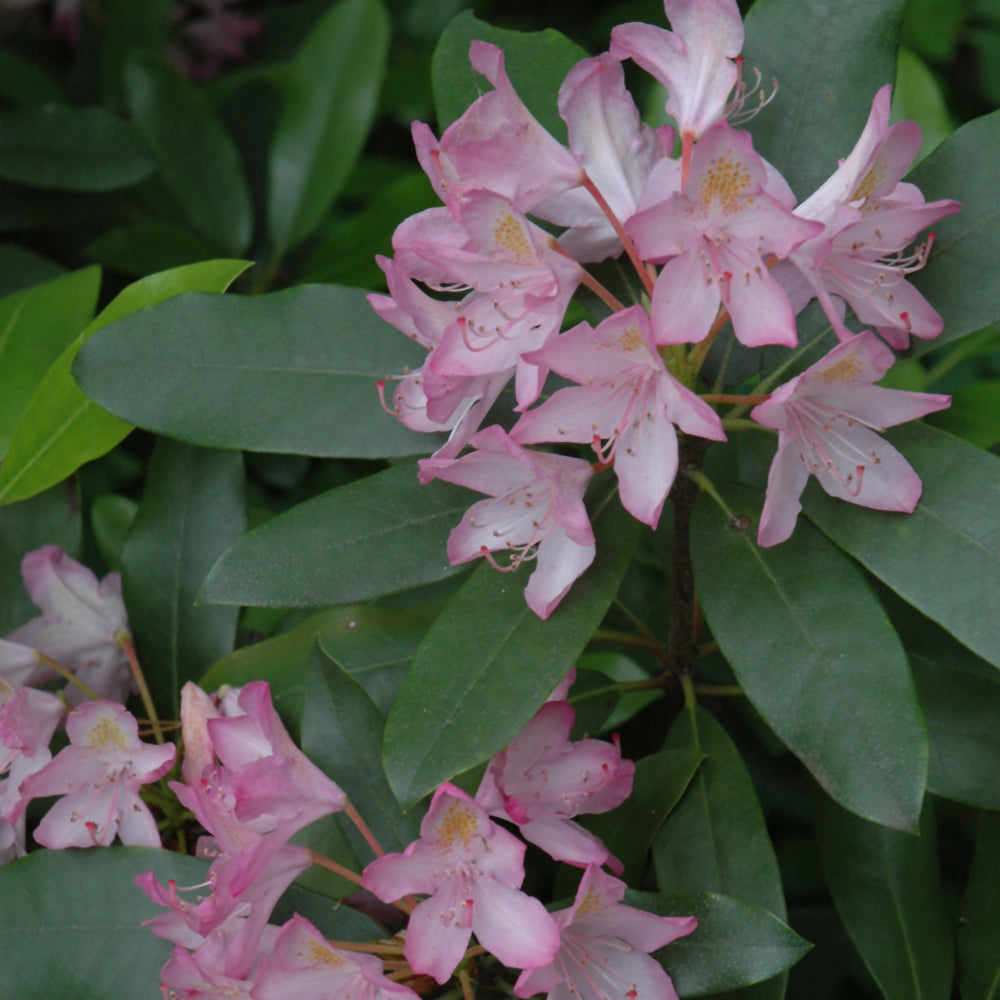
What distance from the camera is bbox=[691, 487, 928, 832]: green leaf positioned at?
77 centimetres

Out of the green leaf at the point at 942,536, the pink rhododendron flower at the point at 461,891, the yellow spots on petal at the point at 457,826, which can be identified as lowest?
the pink rhododendron flower at the point at 461,891

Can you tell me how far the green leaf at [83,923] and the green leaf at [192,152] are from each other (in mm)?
1145

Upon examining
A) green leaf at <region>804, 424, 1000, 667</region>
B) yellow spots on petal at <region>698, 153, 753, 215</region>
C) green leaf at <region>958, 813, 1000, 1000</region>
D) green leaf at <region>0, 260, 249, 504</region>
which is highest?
yellow spots on petal at <region>698, 153, 753, 215</region>

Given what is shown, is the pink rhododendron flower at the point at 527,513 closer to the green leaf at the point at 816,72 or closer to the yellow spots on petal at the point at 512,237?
the yellow spots on petal at the point at 512,237

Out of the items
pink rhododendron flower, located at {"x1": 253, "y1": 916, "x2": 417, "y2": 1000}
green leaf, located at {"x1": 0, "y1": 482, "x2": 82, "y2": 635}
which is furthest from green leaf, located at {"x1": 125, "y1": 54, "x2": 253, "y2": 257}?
pink rhododendron flower, located at {"x1": 253, "y1": 916, "x2": 417, "y2": 1000}

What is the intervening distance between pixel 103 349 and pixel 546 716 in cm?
51

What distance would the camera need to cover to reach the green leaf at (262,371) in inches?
38.9

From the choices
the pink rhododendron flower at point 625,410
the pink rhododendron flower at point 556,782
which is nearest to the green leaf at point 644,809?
the pink rhododendron flower at point 556,782

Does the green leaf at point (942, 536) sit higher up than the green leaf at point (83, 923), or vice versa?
→ the green leaf at point (942, 536)

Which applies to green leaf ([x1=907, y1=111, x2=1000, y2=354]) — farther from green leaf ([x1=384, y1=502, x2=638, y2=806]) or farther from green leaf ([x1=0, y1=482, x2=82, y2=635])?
green leaf ([x1=0, y1=482, x2=82, y2=635])

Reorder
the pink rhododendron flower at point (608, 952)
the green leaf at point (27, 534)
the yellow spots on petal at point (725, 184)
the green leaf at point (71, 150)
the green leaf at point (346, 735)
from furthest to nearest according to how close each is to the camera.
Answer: the green leaf at point (71, 150), the green leaf at point (27, 534), the green leaf at point (346, 735), the pink rhododendron flower at point (608, 952), the yellow spots on petal at point (725, 184)

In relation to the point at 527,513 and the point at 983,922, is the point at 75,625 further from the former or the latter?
the point at 983,922

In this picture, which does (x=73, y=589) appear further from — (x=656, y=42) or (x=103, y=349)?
(x=656, y=42)

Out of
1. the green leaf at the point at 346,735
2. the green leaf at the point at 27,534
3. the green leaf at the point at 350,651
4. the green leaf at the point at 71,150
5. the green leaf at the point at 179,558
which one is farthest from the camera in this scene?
the green leaf at the point at 71,150
